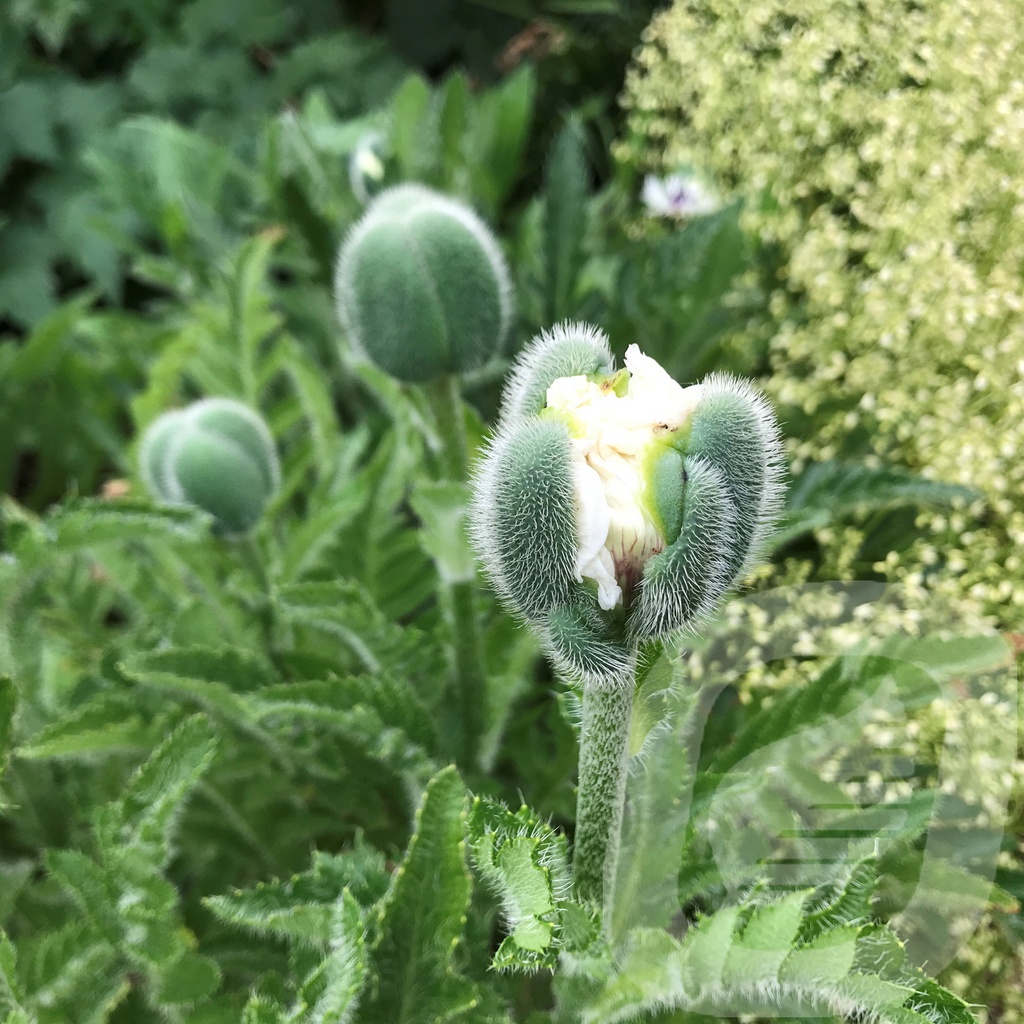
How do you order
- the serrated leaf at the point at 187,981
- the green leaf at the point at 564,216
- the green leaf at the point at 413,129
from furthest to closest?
1. the green leaf at the point at 413,129
2. the green leaf at the point at 564,216
3. the serrated leaf at the point at 187,981

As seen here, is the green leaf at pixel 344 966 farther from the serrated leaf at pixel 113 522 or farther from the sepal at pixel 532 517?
the serrated leaf at pixel 113 522

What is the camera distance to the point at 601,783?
404 millimetres

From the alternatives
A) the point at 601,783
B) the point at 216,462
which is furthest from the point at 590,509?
the point at 216,462

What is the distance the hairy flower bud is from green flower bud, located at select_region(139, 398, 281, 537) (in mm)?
425

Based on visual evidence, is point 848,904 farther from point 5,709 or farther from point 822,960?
point 5,709

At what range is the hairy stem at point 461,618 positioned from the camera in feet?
2.19

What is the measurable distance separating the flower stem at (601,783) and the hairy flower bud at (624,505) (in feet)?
0.11

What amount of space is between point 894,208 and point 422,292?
0.35 meters

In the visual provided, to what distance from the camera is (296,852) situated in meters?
0.73

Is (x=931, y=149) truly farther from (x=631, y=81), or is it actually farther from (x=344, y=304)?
(x=344, y=304)

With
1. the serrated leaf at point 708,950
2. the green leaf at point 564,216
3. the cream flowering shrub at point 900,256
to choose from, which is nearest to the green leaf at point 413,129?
the green leaf at point 564,216

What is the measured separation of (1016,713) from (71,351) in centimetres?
114

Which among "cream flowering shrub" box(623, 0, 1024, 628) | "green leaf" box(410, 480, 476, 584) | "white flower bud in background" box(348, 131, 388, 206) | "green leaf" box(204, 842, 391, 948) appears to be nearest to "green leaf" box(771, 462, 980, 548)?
"cream flowering shrub" box(623, 0, 1024, 628)

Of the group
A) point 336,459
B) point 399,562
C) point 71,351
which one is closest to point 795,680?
point 399,562
